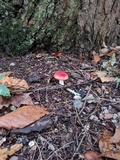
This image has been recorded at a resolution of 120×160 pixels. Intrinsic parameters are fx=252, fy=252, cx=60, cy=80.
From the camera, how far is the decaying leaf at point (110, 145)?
1.41m

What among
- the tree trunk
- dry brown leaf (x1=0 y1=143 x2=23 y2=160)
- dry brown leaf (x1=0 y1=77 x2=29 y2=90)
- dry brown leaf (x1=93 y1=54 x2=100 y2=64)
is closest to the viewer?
dry brown leaf (x1=0 y1=143 x2=23 y2=160)

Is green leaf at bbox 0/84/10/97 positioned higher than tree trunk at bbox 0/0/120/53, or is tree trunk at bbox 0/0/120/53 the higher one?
tree trunk at bbox 0/0/120/53

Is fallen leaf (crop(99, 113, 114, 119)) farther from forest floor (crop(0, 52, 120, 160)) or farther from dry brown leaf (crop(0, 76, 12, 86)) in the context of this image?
dry brown leaf (crop(0, 76, 12, 86))

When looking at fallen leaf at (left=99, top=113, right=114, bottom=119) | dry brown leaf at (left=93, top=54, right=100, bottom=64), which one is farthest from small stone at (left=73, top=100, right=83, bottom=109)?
dry brown leaf at (left=93, top=54, right=100, bottom=64)

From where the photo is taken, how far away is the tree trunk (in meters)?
2.14

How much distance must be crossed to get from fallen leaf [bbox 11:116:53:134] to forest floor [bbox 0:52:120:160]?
2 centimetres

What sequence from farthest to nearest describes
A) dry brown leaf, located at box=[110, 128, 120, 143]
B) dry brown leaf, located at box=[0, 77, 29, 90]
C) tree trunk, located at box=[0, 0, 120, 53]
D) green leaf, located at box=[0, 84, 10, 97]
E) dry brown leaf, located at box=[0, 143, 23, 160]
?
tree trunk, located at box=[0, 0, 120, 53], dry brown leaf, located at box=[0, 77, 29, 90], green leaf, located at box=[0, 84, 10, 97], dry brown leaf, located at box=[110, 128, 120, 143], dry brown leaf, located at box=[0, 143, 23, 160]

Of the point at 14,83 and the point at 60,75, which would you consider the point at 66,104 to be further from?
the point at 14,83

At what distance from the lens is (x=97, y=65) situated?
2244 mm

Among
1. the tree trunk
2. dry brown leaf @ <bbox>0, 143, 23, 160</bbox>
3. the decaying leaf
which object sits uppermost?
the tree trunk

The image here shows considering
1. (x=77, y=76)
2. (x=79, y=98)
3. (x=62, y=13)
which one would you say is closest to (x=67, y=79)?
(x=77, y=76)

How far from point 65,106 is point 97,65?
0.68 meters

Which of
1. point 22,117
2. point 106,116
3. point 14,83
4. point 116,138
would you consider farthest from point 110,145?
point 14,83

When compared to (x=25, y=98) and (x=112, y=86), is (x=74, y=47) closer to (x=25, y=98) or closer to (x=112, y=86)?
(x=112, y=86)
